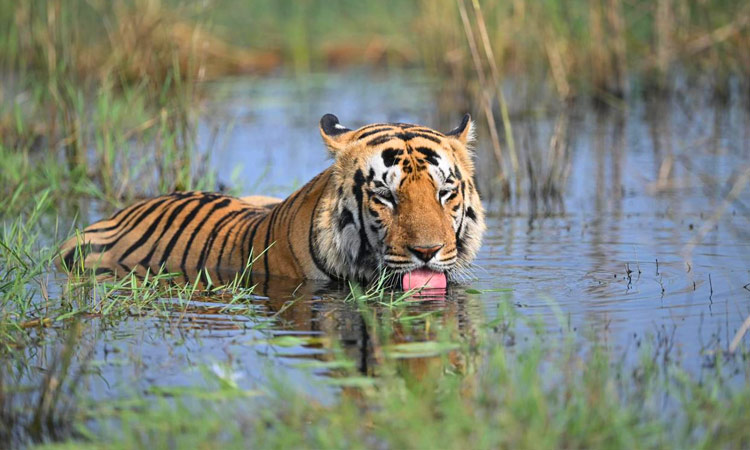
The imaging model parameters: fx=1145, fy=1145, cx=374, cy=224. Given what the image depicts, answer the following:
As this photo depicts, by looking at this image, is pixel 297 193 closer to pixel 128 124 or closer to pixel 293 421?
pixel 293 421

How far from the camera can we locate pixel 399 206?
5016 millimetres

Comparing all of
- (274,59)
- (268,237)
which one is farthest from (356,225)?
(274,59)

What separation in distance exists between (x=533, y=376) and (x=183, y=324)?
1.75 m

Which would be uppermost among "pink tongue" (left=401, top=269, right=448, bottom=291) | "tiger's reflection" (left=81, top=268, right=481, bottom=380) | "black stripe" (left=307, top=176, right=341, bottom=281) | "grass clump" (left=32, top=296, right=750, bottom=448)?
"black stripe" (left=307, top=176, right=341, bottom=281)

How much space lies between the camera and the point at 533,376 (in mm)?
3354

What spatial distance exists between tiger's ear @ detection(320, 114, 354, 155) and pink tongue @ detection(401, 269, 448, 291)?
2.43ft

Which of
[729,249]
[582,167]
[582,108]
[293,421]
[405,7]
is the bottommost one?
[293,421]

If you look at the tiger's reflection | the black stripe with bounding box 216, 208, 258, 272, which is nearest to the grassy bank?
the black stripe with bounding box 216, 208, 258, 272

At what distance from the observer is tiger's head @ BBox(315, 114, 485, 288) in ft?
16.2

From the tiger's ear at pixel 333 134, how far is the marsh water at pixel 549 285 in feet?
2.24

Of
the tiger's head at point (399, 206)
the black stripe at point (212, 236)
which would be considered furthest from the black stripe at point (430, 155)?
the black stripe at point (212, 236)

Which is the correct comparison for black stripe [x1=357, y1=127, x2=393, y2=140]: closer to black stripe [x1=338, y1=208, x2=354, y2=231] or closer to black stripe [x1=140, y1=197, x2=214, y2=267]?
black stripe [x1=338, y1=208, x2=354, y2=231]

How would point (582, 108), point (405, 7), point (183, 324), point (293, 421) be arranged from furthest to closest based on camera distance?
point (405, 7), point (582, 108), point (183, 324), point (293, 421)

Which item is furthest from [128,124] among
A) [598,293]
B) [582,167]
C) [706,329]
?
[706,329]
